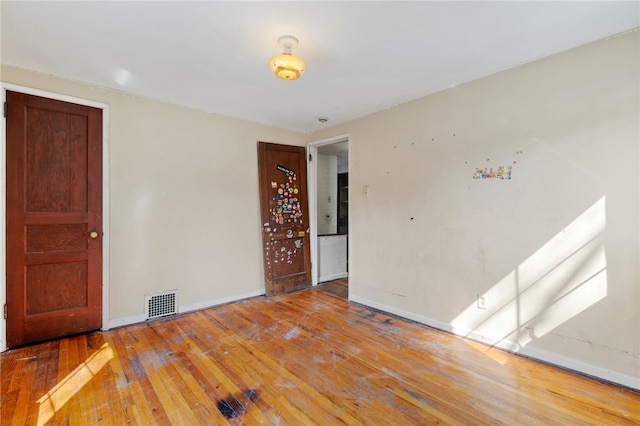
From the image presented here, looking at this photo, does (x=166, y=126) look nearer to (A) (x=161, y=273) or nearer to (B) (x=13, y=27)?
(B) (x=13, y=27)

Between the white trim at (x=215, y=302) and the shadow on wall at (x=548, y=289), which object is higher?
the shadow on wall at (x=548, y=289)

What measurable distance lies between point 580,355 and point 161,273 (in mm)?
3767

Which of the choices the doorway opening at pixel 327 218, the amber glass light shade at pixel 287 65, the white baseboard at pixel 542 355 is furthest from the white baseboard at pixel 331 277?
the amber glass light shade at pixel 287 65

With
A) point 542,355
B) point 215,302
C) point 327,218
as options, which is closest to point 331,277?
point 327,218

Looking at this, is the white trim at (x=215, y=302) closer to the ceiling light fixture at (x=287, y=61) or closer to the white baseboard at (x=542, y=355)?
the white baseboard at (x=542, y=355)

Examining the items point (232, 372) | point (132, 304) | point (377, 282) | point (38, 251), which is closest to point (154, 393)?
point (232, 372)

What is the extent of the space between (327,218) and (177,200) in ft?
9.03

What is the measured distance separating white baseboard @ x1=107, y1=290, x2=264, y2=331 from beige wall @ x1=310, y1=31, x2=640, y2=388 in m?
1.76

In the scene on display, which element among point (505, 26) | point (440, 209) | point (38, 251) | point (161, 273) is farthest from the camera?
point (161, 273)

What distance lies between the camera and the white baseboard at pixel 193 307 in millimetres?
2872

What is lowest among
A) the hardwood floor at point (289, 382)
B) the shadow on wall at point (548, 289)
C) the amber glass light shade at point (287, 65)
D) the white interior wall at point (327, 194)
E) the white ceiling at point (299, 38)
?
the hardwood floor at point (289, 382)

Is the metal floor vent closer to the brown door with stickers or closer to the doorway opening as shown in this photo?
the brown door with stickers

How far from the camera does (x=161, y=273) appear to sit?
124 inches

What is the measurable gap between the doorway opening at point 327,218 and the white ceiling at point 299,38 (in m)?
1.46
